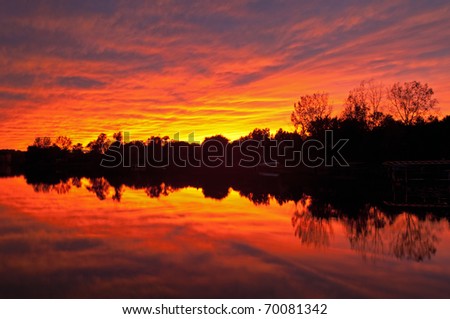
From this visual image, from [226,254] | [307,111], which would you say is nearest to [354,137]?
[307,111]

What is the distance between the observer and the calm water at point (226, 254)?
834cm

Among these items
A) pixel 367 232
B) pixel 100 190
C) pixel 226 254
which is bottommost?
pixel 226 254

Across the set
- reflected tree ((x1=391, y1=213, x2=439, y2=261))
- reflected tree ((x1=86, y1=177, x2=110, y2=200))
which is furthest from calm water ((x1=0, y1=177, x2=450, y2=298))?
reflected tree ((x1=86, y1=177, x2=110, y2=200))

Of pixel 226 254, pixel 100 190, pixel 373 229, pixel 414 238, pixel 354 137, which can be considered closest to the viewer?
pixel 226 254

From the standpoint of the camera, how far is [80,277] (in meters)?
9.09

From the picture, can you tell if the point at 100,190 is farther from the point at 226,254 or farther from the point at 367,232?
the point at 367,232

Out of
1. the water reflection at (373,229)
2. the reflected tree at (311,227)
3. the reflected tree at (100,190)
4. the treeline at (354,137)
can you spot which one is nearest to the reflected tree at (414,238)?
the water reflection at (373,229)

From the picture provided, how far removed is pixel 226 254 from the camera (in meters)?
11.2

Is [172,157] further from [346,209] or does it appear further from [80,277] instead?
[80,277]

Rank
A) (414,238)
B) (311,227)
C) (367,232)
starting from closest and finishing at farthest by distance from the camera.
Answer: (414,238) → (367,232) → (311,227)
